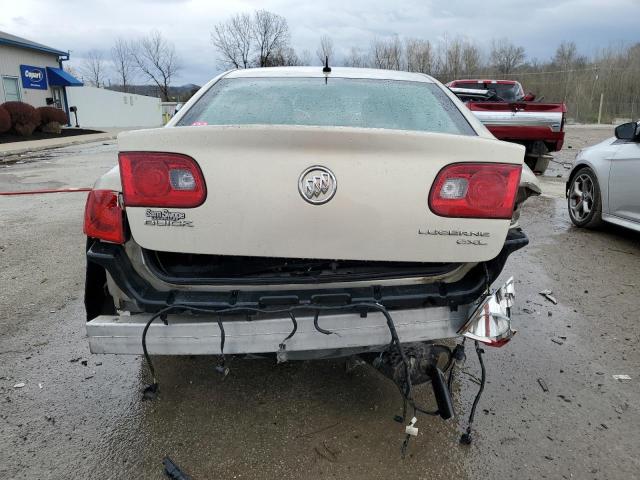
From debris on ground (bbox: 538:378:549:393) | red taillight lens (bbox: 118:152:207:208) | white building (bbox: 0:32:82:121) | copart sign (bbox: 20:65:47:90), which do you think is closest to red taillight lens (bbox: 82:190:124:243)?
red taillight lens (bbox: 118:152:207:208)

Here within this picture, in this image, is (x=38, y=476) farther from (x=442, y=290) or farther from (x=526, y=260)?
(x=526, y=260)

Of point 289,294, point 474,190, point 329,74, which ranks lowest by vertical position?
point 289,294

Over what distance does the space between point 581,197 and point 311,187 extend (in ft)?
17.6

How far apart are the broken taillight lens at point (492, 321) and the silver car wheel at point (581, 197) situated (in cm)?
451

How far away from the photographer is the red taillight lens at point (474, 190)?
204cm

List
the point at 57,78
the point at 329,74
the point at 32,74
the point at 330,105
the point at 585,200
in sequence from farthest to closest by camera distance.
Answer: the point at 57,78 < the point at 32,74 < the point at 585,200 < the point at 329,74 < the point at 330,105

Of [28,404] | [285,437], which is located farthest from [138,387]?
[285,437]

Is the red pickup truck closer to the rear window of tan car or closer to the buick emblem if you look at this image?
the rear window of tan car

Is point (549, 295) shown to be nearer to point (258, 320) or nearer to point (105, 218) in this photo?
→ point (258, 320)

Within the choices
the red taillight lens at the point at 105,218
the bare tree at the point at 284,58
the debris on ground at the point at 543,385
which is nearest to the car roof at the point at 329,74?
the red taillight lens at the point at 105,218

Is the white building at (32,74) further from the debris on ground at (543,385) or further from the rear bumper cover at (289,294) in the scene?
the debris on ground at (543,385)

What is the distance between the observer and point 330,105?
2.83 m

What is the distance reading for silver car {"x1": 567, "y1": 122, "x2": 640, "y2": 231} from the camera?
5.10 metres

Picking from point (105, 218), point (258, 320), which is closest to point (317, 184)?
point (258, 320)
